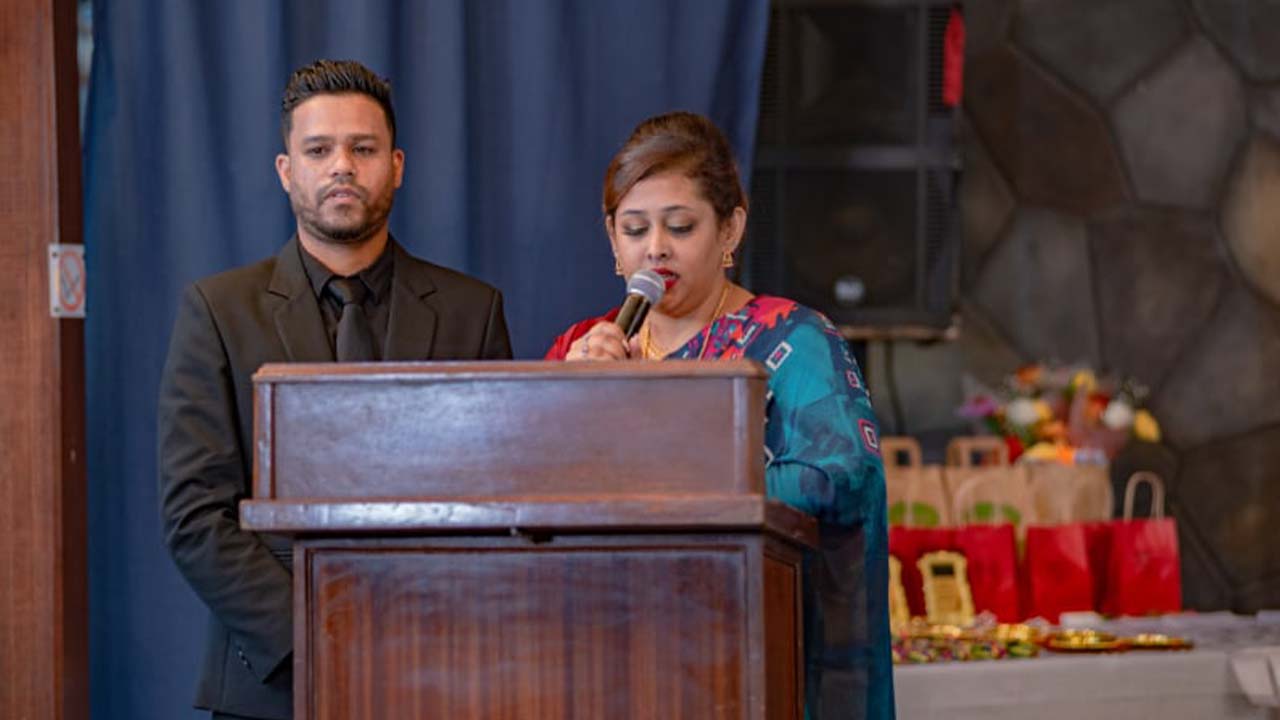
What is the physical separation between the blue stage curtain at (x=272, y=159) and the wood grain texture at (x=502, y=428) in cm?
147

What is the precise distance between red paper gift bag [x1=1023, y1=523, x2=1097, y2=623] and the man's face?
2562 mm

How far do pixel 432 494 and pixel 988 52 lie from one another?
7951mm

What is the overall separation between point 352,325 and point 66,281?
80 centimetres

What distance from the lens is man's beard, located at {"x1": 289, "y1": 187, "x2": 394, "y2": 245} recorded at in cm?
223

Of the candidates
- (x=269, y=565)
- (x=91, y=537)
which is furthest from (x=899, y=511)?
(x=269, y=565)


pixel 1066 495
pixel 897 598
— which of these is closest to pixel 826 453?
pixel 897 598

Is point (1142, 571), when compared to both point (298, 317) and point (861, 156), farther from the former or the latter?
point (861, 156)

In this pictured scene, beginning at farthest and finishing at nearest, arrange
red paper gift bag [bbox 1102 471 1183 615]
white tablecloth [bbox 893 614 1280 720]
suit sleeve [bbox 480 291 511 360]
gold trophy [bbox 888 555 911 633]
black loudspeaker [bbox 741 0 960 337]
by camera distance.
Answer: black loudspeaker [bbox 741 0 960 337], red paper gift bag [bbox 1102 471 1183 615], gold trophy [bbox 888 555 911 633], white tablecloth [bbox 893 614 1280 720], suit sleeve [bbox 480 291 511 360]

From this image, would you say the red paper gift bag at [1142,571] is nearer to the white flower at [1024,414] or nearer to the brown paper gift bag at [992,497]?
the brown paper gift bag at [992,497]

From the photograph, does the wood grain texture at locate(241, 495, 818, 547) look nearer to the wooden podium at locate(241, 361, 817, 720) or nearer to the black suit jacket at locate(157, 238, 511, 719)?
the wooden podium at locate(241, 361, 817, 720)

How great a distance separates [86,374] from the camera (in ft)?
9.51

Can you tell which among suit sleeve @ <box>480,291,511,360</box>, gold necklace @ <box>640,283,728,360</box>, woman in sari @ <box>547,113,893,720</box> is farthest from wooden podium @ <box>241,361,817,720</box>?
suit sleeve @ <box>480,291,511,360</box>

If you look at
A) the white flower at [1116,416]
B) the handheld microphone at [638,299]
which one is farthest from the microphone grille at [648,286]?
the white flower at [1116,416]

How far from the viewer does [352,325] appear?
88.0 inches
